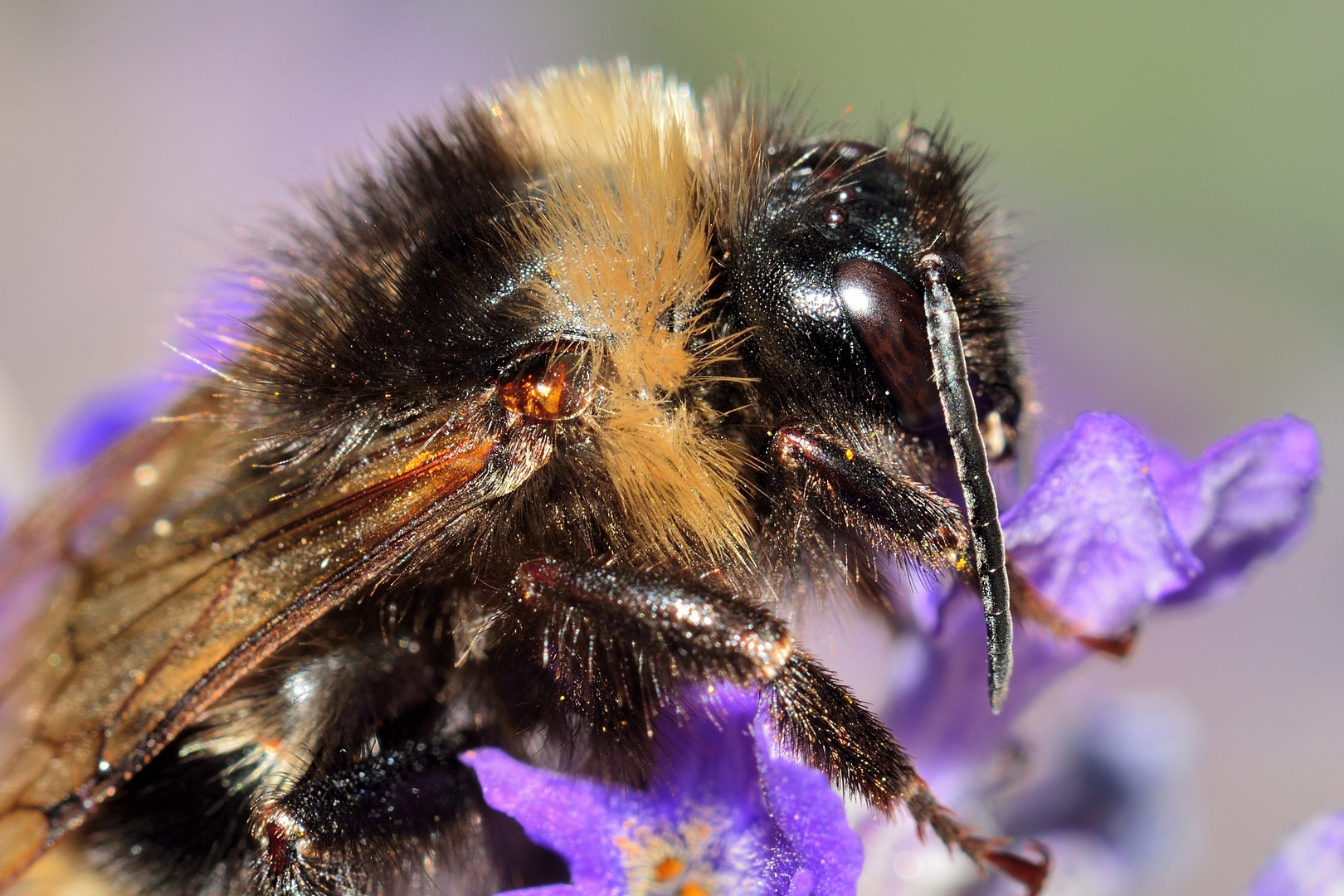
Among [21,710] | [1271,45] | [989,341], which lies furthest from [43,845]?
[1271,45]

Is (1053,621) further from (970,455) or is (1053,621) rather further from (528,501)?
(528,501)

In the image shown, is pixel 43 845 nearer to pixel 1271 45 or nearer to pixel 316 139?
pixel 316 139

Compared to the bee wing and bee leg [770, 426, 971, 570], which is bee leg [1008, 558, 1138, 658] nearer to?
bee leg [770, 426, 971, 570]

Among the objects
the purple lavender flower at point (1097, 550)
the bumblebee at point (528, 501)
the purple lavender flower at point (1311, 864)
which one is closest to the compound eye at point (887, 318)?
the bumblebee at point (528, 501)

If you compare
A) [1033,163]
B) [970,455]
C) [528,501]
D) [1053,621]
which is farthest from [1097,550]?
[1033,163]

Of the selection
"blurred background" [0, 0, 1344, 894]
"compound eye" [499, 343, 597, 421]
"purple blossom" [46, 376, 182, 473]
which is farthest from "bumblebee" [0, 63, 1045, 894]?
"blurred background" [0, 0, 1344, 894]

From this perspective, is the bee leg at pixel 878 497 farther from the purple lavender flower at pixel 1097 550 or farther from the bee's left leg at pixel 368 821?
the bee's left leg at pixel 368 821
